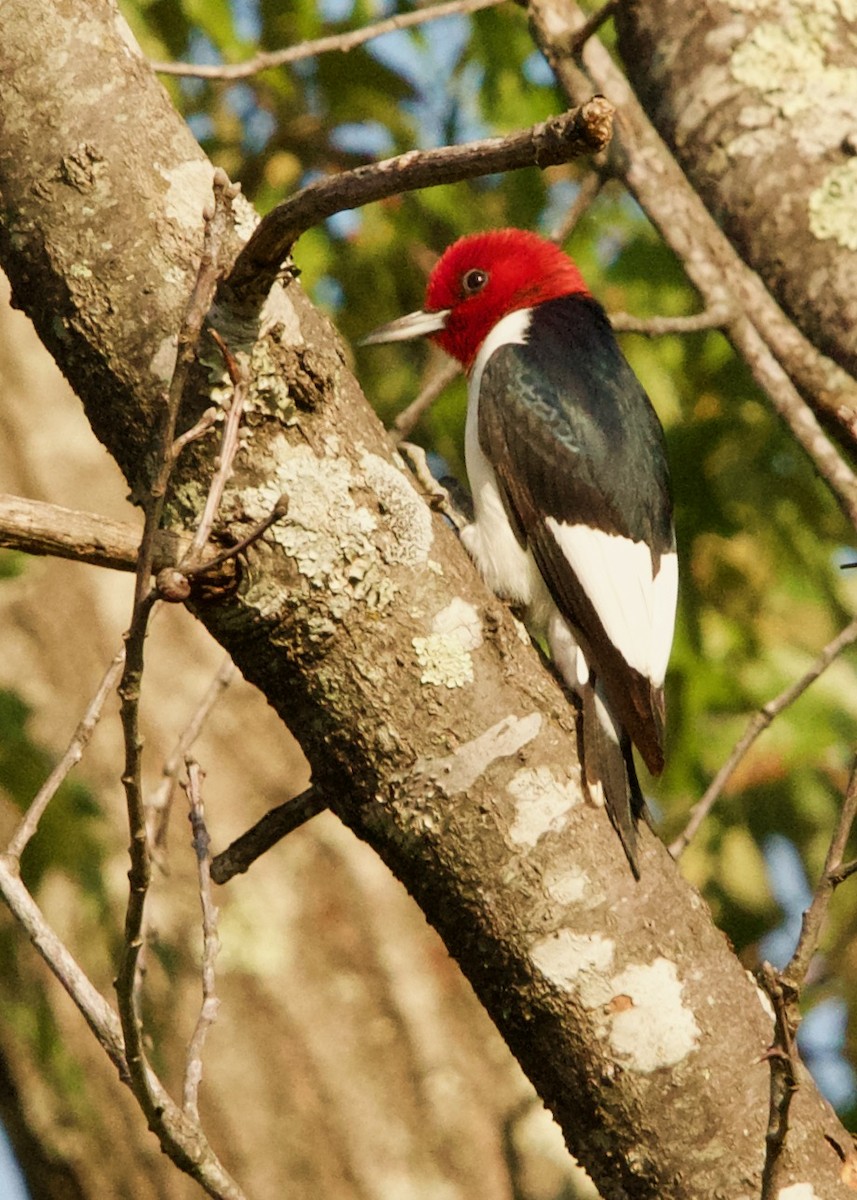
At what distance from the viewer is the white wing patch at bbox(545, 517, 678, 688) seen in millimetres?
2971

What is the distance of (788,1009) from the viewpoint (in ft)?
5.70

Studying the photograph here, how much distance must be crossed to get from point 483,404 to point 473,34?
4.84 ft

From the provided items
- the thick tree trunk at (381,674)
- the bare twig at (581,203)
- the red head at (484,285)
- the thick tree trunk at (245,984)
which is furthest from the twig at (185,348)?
the thick tree trunk at (245,984)

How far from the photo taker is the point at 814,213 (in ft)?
9.78

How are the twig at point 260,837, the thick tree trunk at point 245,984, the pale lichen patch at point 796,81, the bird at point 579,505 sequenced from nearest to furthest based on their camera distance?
the twig at point 260,837 < the bird at point 579,505 < the pale lichen patch at point 796,81 < the thick tree trunk at point 245,984

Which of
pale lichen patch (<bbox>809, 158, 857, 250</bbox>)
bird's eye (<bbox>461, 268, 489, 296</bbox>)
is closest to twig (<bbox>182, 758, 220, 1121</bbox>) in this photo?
pale lichen patch (<bbox>809, 158, 857, 250</bbox>)

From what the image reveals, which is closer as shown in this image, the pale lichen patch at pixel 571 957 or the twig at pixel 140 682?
the twig at pixel 140 682

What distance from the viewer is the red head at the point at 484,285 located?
400cm

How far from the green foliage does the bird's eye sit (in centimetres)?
40

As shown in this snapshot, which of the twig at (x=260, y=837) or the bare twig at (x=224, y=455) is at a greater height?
the bare twig at (x=224, y=455)

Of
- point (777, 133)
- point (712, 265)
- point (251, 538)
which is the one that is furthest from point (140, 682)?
point (777, 133)

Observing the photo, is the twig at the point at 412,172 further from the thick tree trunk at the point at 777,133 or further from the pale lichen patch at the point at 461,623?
the thick tree trunk at the point at 777,133

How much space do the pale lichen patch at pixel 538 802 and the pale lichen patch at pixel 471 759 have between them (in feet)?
0.13

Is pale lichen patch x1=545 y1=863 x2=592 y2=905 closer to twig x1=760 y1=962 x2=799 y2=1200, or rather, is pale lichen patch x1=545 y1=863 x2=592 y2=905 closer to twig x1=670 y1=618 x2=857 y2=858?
twig x1=760 y1=962 x2=799 y2=1200
